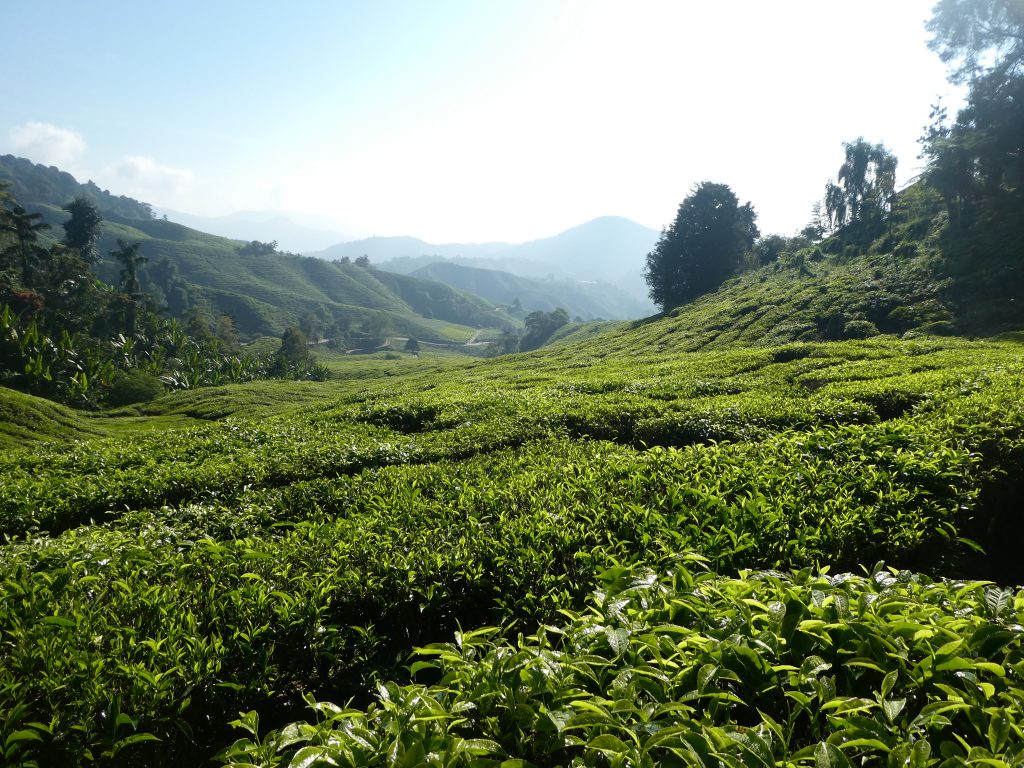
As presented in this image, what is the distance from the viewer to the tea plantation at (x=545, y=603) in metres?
2.10

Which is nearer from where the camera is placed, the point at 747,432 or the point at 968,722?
the point at 968,722

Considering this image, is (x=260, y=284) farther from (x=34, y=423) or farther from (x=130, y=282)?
(x=34, y=423)

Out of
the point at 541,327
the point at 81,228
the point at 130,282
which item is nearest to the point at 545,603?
the point at 130,282

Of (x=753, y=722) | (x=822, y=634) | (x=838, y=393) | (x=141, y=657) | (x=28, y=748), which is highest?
(x=838, y=393)

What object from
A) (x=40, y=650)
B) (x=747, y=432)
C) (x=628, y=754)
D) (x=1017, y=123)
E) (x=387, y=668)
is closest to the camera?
(x=628, y=754)

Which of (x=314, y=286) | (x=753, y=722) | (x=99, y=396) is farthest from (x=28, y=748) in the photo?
(x=314, y=286)

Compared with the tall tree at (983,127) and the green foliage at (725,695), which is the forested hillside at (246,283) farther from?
the green foliage at (725,695)

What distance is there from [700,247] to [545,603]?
63.2 meters

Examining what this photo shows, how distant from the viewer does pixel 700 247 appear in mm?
60938

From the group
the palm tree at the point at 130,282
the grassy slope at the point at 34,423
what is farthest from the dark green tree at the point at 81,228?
the grassy slope at the point at 34,423

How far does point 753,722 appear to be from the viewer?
2.37 metres

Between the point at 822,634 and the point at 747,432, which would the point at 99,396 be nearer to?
the point at 747,432

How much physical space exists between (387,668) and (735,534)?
274 cm

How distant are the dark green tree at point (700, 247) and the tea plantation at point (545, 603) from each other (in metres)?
55.1
